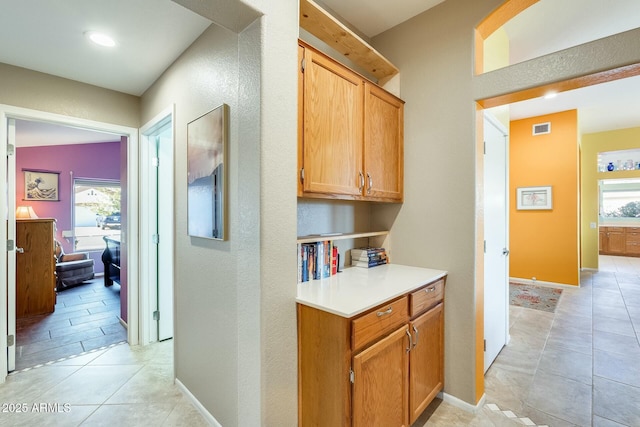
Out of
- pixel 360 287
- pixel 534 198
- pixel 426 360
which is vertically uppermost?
pixel 534 198

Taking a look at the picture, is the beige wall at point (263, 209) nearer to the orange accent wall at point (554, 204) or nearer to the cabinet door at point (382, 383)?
the cabinet door at point (382, 383)

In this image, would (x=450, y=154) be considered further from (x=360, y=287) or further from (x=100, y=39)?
(x=100, y=39)

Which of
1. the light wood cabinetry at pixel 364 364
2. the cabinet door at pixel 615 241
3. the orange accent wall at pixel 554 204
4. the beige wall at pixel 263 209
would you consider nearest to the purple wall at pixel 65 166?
the beige wall at pixel 263 209

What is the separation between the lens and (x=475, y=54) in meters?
1.93

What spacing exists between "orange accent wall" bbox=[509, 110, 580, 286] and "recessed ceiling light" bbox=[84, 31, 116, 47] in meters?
6.13

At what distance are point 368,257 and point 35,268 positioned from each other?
4388 mm

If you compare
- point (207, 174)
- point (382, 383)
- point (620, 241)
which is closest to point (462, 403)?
point (382, 383)

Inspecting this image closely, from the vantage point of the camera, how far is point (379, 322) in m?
1.44

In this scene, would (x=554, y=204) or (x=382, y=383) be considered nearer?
(x=382, y=383)

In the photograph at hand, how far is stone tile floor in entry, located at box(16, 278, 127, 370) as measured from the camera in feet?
9.13

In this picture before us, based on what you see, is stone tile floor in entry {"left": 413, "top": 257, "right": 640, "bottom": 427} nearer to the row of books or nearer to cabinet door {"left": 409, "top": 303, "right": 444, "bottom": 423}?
cabinet door {"left": 409, "top": 303, "right": 444, "bottom": 423}

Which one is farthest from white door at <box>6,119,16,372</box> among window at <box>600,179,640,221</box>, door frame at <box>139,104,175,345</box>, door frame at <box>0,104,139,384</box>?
window at <box>600,179,640,221</box>

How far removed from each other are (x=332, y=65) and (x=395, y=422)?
6.71 ft

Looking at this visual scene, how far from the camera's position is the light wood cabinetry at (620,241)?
7702 millimetres
